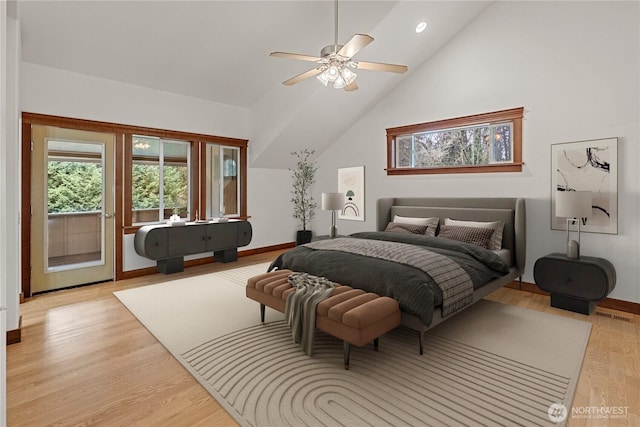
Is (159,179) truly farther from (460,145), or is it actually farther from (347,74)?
(460,145)

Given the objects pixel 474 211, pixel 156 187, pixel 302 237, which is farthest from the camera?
pixel 302 237

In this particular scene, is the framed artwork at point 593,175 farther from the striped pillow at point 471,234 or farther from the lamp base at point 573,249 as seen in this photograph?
the striped pillow at point 471,234

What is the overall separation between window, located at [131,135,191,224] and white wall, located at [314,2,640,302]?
357 cm

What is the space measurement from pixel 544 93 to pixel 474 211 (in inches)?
64.2

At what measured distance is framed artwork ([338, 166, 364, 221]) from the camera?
6348 millimetres

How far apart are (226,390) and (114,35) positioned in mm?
4046

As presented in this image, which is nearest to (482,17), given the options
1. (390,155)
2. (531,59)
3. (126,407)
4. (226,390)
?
(531,59)

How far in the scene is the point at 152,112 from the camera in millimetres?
5219

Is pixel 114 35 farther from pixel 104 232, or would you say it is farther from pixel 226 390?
pixel 226 390

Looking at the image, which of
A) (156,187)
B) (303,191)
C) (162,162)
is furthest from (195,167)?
(303,191)

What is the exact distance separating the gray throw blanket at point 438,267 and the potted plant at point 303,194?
354cm

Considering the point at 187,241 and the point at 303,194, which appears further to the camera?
the point at 303,194

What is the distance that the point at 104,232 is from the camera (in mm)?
4855

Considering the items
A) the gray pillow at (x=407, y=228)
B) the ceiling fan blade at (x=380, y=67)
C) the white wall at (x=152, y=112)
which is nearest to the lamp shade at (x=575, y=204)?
the gray pillow at (x=407, y=228)
